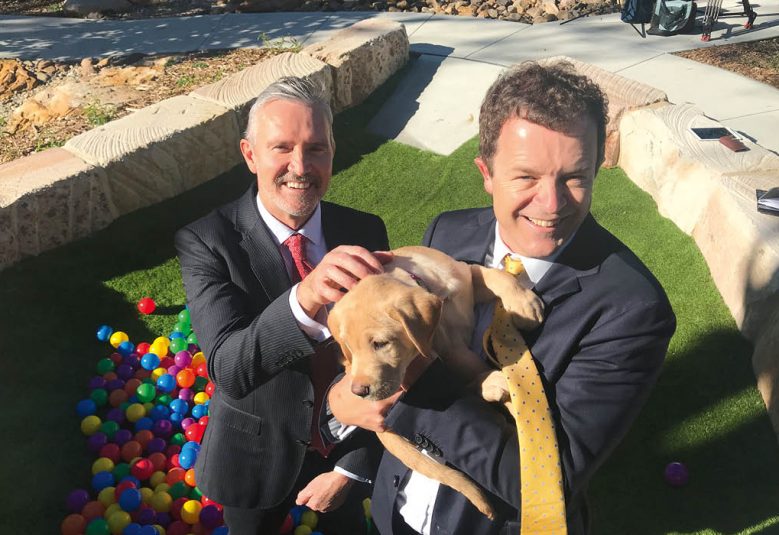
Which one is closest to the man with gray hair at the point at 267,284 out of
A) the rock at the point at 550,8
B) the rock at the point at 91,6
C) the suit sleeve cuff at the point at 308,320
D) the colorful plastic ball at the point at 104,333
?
the suit sleeve cuff at the point at 308,320

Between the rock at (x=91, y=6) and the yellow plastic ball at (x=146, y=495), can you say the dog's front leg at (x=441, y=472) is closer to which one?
the yellow plastic ball at (x=146, y=495)

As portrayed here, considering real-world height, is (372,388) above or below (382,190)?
above

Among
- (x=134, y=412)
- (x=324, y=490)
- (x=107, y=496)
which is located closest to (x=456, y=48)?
(x=134, y=412)

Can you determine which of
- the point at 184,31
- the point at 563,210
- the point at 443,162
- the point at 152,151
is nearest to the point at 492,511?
the point at 563,210

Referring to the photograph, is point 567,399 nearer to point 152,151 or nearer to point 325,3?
point 152,151

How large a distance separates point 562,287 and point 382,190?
534 centimetres

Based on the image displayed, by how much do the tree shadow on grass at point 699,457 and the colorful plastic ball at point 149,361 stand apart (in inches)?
134

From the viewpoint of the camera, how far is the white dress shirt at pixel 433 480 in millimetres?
2447

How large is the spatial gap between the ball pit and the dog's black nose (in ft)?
8.17

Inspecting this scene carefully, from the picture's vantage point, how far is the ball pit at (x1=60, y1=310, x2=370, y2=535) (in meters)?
4.52

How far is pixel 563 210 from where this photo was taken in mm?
2258

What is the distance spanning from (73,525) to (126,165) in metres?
3.39

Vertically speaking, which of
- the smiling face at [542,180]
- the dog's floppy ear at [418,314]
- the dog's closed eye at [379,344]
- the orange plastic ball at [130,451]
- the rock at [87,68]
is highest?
the smiling face at [542,180]

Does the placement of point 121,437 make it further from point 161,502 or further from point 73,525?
point 73,525
